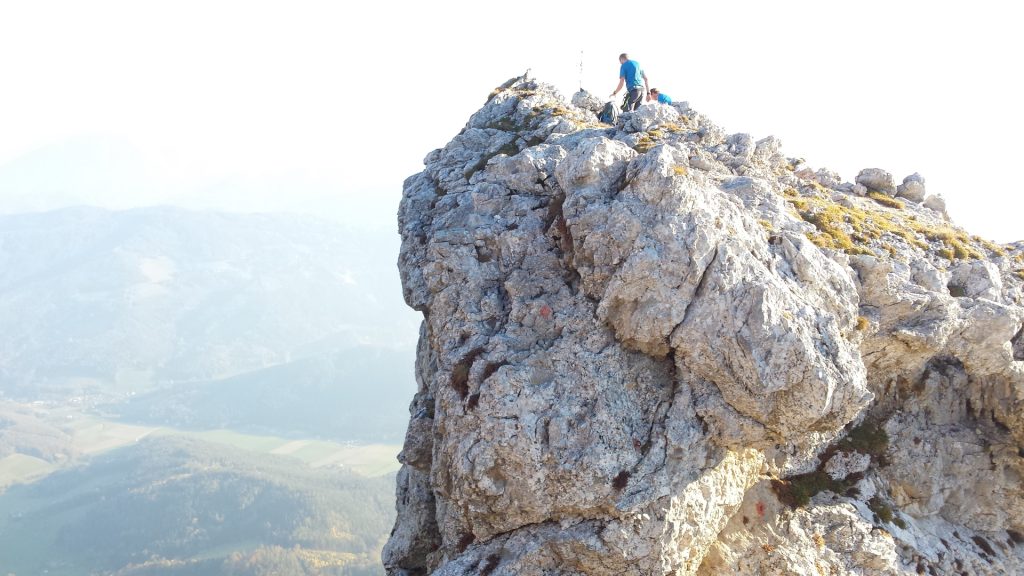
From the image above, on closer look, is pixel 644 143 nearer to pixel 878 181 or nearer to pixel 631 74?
pixel 631 74

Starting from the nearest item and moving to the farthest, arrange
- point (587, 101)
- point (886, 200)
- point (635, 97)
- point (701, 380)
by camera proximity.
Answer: point (701, 380) → point (886, 200) → point (635, 97) → point (587, 101)

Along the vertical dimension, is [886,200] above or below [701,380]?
above

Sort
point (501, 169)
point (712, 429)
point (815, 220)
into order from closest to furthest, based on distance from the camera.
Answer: point (712, 429), point (815, 220), point (501, 169)

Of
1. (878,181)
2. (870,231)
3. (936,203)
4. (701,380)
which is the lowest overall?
(701,380)

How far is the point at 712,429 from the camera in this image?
21.1m

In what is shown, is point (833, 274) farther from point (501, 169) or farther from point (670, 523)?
point (501, 169)

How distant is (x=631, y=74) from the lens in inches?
1421

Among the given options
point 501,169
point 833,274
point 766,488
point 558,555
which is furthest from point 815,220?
point 558,555

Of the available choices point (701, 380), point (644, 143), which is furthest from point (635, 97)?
point (701, 380)

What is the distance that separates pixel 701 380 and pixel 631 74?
21.4 m

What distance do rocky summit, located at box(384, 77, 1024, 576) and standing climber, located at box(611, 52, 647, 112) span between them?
23.9 feet

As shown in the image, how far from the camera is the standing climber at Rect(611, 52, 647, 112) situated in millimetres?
35903

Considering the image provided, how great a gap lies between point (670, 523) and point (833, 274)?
430 inches

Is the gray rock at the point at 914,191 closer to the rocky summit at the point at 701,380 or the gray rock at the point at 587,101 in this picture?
the rocky summit at the point at 701,380
